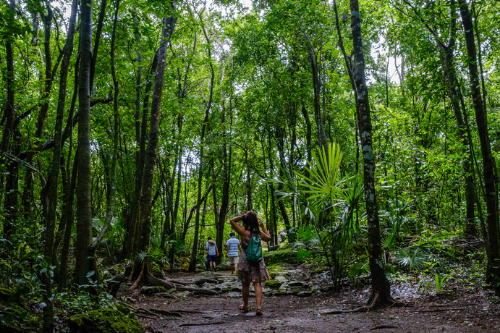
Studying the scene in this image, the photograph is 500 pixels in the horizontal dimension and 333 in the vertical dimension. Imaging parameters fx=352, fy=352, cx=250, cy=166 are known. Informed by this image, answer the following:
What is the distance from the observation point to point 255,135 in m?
19.7

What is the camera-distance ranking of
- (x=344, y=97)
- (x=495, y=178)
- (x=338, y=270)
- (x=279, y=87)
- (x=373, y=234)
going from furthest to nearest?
(x=344, y=97), (x=279, y=87), (x=338, y=270), (x=373, y=234), (x=495, y=178)

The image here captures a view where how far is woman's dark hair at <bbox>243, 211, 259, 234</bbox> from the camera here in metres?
6.57

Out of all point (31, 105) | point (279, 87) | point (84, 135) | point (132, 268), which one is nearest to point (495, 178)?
point (84, 135)

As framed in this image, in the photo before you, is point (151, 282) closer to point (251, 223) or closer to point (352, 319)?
point (251, 223)

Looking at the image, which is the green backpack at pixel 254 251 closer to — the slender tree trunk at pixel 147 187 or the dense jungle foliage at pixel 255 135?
the dense jungle foliage at pixel 255 135

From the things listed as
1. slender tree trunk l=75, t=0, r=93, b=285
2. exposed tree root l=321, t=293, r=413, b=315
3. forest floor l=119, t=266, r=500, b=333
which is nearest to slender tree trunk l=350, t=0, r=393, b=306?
exposed tree root l=321, t=293, r=413, b=315

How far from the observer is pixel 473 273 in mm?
7004

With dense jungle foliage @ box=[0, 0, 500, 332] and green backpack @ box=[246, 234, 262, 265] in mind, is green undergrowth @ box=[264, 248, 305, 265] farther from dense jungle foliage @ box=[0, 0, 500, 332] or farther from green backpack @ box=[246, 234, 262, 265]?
green backpack @ box=[246, 234, 262, 265]

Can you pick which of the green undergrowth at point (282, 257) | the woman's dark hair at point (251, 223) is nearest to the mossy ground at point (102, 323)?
the woman's dark hair at point (251, 223)

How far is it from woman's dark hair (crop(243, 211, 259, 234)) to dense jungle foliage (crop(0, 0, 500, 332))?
6.63ft

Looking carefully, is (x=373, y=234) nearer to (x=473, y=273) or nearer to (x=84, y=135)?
(x=473, y=273)

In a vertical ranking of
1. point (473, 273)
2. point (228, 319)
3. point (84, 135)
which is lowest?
point (228, 319)

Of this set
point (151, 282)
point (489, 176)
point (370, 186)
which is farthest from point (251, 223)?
point (151, 282)

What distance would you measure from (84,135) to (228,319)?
13.2ft
